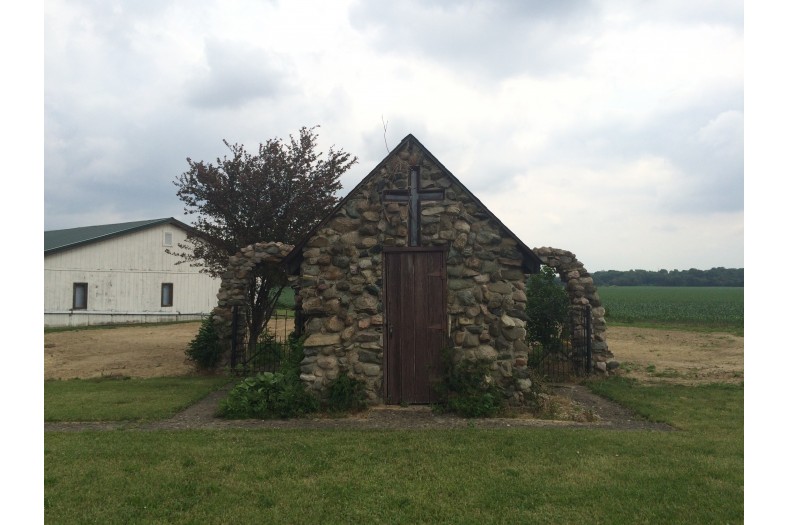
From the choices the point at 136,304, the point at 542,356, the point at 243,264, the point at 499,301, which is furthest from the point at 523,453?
the point at 136,304

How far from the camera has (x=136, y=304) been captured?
2642 cm

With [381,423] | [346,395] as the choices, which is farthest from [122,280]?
[381,423]

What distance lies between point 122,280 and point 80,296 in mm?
2067

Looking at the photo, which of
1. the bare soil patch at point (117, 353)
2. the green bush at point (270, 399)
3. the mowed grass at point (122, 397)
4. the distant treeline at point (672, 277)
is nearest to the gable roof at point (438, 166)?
the green bush at point (270, 399)

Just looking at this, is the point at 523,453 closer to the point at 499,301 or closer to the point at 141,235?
the point at 499,301

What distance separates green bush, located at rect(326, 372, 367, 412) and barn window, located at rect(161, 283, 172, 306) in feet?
73.6

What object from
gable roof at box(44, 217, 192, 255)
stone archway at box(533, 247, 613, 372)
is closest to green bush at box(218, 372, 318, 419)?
stone archway at box(533, 247, 613, 372)

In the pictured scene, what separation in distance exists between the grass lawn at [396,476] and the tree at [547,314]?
6794 mm

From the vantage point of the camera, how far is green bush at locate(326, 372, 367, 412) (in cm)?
822

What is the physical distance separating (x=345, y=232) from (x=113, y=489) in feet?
16.6

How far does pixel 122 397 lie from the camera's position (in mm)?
9523

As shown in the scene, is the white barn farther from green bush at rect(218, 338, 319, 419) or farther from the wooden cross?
the wooden cross

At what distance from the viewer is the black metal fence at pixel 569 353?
41.7 feet

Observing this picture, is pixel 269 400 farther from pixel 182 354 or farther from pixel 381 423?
pixel 182 354
